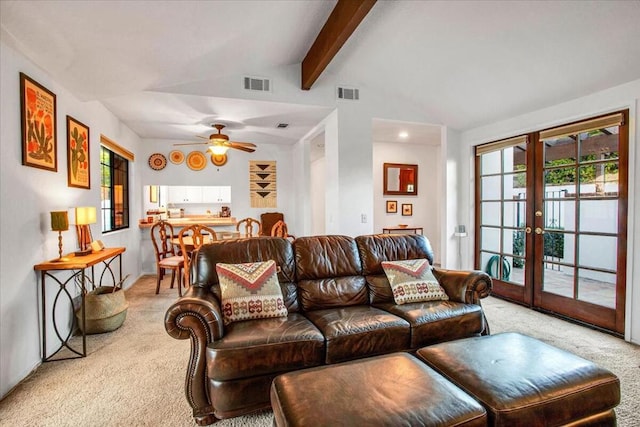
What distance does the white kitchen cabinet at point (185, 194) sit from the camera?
21.4 feet

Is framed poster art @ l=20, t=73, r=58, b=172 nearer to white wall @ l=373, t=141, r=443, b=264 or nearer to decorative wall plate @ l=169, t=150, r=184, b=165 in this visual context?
decorative wall plate @ l=169, t=150, r=184, b=165

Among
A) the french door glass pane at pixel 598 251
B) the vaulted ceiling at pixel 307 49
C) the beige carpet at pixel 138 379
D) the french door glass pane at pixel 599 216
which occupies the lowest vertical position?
the beige carpet at pixel 138 379

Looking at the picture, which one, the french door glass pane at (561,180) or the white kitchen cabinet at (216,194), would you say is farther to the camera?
the white kitchen cabinet at (216,194)

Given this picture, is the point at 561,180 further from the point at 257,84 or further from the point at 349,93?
the point at 257,84

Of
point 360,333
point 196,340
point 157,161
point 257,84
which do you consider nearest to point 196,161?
point 157,161

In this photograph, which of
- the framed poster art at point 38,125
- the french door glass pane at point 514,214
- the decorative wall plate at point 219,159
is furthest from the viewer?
the decorative wall plate at point 219,159

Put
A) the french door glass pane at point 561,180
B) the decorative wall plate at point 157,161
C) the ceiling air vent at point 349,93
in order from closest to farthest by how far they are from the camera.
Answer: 1. the french door glass pane at point 561,180
2. the ceiling air vent at point 349,93
3. the decorative wall plate at point 157,161

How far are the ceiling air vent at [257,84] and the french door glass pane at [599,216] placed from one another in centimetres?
374

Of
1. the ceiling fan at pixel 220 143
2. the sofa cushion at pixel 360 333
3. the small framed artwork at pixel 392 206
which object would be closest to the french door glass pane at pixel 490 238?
the small framed artwork at pixel 392 206

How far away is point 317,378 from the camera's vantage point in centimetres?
148

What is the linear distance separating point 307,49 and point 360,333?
3137 mm

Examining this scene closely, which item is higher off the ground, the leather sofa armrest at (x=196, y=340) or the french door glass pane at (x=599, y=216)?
the french door glass pane at (x=599, y=216)

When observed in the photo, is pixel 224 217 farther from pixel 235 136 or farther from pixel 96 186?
pixel 96 186

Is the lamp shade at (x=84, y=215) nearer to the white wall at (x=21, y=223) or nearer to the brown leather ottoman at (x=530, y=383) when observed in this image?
the white wall at (x=21, y=223)
